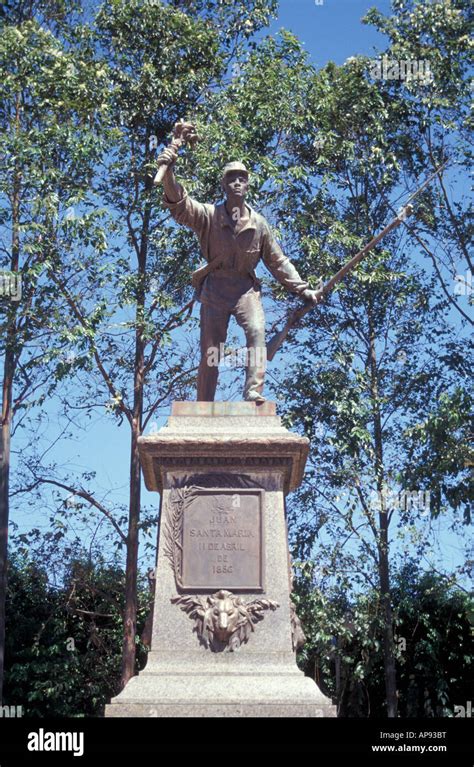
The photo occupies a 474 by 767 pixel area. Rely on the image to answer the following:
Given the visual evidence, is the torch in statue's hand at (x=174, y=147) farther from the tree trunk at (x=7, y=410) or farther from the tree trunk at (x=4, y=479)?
the tree trunk at (x=4, y=479)

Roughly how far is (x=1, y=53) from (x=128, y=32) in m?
2.50

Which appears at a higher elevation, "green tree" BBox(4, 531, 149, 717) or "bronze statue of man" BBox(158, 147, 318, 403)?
"bronze statue of man" BBox(158, 147, 318, 403)

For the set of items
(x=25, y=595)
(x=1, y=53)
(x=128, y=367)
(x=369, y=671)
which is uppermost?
(x=1, y=53)

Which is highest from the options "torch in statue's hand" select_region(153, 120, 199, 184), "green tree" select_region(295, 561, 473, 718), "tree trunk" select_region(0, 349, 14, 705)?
"torch in statue's hand" select_region(153, 120, 199, 184)

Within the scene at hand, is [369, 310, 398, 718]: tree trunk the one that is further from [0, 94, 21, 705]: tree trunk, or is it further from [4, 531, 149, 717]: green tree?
[0, 94, 21, 705]: tree trunk

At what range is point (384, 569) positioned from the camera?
16.9 m

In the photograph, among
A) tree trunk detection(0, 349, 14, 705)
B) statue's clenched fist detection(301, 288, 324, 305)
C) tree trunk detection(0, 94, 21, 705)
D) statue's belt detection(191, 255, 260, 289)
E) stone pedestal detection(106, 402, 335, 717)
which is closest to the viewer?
stone pedestal detection(106, 402, 335, 717)

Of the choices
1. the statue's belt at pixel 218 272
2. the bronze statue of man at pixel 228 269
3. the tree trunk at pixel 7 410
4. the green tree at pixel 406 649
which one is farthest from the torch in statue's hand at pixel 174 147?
the green tree at pixel 406 649

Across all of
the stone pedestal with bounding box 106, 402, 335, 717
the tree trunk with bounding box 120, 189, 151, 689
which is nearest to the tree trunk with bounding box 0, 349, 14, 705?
the tree trunk with bounding box 120, 189, 151, 689

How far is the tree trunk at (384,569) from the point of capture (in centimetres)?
1625

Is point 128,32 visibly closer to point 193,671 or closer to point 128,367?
point 128,367

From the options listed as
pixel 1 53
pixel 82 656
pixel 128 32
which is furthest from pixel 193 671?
pixel 128 32

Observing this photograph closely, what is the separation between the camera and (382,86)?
61.1ft

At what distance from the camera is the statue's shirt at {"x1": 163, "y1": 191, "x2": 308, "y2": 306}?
30.8 feet
